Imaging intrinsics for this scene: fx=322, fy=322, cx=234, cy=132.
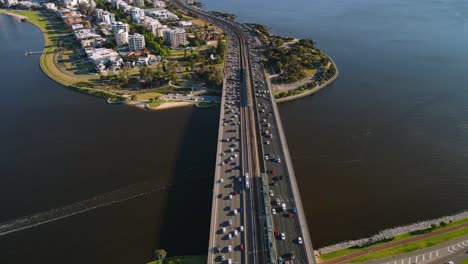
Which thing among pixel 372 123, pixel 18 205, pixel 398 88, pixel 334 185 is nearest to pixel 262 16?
pixel 398 88

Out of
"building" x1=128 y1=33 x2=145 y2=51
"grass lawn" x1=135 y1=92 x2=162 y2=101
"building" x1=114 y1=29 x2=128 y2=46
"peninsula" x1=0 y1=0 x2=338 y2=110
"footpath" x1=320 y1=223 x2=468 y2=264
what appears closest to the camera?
"footpath" x1=320 y1=223 x2=468 y2=264

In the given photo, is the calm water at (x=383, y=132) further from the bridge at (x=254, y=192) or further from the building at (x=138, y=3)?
the building at (x=138, y=3)

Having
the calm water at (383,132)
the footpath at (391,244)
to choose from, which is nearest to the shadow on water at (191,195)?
the calm water at (383,132)

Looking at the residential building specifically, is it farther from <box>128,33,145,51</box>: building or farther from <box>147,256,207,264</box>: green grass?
<box>147,256,207,264</box>: green grass

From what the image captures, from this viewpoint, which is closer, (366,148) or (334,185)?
(334,185)

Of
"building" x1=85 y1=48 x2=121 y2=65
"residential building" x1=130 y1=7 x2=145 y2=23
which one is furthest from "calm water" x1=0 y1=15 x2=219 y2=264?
"residential building" x1=130 y1=7 x2=145 y2=23

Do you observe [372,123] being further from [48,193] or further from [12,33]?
[12,33]

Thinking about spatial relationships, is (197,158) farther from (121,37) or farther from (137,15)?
(137,15)
